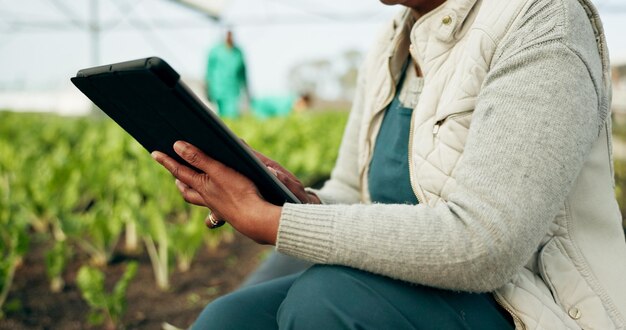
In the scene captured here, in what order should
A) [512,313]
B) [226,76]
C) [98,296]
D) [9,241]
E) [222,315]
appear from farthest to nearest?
[226,76], [9,241], [98,296], [222,315], [512,313]

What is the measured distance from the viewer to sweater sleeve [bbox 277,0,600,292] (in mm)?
1010

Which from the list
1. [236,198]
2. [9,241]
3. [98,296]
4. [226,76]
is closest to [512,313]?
[236,198]

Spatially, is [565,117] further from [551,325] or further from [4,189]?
[4,189]

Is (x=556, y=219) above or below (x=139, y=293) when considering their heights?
above

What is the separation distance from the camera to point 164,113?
1084 millimetres

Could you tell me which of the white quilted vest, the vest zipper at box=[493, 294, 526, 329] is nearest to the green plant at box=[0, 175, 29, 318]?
the white quilted vest

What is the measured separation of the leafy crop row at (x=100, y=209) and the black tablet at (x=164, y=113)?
111 cm

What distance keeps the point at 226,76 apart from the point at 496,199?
9.16 meters

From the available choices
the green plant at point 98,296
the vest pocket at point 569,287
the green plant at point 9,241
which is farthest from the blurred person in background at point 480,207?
the green plant at point 9,241

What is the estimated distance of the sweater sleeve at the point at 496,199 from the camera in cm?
101

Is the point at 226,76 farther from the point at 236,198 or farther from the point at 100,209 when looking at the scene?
the point at 236,198

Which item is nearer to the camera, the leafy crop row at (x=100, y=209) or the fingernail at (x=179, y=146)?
the fingernail at (x=179, y=146)

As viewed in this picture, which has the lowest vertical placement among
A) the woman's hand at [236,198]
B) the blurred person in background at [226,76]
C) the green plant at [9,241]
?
the blurred person in background at [226,76]

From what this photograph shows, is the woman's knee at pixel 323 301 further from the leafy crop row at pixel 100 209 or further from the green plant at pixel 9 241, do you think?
the green plant at pixel 9 241
